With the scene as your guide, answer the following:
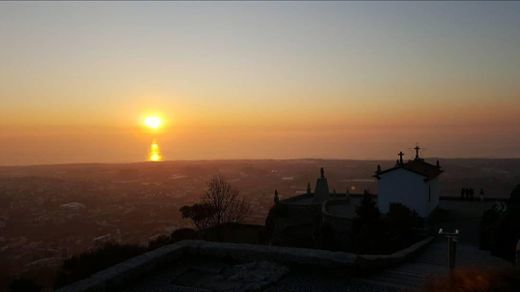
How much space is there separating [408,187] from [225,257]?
18124 mm

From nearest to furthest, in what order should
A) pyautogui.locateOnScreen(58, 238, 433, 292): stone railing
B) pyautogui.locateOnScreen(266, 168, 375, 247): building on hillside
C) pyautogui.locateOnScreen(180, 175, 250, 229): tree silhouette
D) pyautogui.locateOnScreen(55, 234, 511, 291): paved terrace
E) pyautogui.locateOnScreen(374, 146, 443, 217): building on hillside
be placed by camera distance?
pyautogui.locateOnScreen(58, 238, 433, 292): stone railing < pyautogui.locateOnScreen(55, 234, 511, 291): paved terrace < pyautogui.locateOnScreen(374, 146, 443, 217): building on hillside < pyautogui.locateOnScreen(266, 168, 375, 247): building on hillside < pyautogui.locateOnScreen(180, 175, 250, 229): tree silhouette

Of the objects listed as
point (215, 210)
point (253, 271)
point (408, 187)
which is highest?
point (408, 187)

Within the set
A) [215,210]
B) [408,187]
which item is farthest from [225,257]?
[215,210]

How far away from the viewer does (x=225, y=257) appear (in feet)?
39.3

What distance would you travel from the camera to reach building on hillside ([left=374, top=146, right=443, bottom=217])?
2650cm

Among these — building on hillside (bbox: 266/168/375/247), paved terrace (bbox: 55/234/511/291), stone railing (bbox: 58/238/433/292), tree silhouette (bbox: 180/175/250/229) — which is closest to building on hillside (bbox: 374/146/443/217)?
building on hillside (bbox: 266/168/375/247)

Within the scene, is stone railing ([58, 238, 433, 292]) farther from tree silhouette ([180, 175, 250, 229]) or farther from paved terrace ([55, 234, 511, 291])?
tree silhouette ([180, 175, 250, 229])

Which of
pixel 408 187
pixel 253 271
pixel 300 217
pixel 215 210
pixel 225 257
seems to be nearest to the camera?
pixel 253 271

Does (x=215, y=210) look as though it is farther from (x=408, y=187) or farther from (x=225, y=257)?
(x=225, y=257)

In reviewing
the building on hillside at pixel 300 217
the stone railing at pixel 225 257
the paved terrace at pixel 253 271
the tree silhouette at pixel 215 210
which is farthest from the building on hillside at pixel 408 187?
the stone railing at pixel 225 257

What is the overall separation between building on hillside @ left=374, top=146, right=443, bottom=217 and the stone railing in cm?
1470

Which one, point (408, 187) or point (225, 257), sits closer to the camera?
point (225, 257)

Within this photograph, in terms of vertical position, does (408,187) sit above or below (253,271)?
above

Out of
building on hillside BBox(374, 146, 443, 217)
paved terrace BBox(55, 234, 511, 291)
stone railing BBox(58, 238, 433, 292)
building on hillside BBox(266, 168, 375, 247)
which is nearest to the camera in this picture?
stone railing BBox(58, 238, 433, 292)
